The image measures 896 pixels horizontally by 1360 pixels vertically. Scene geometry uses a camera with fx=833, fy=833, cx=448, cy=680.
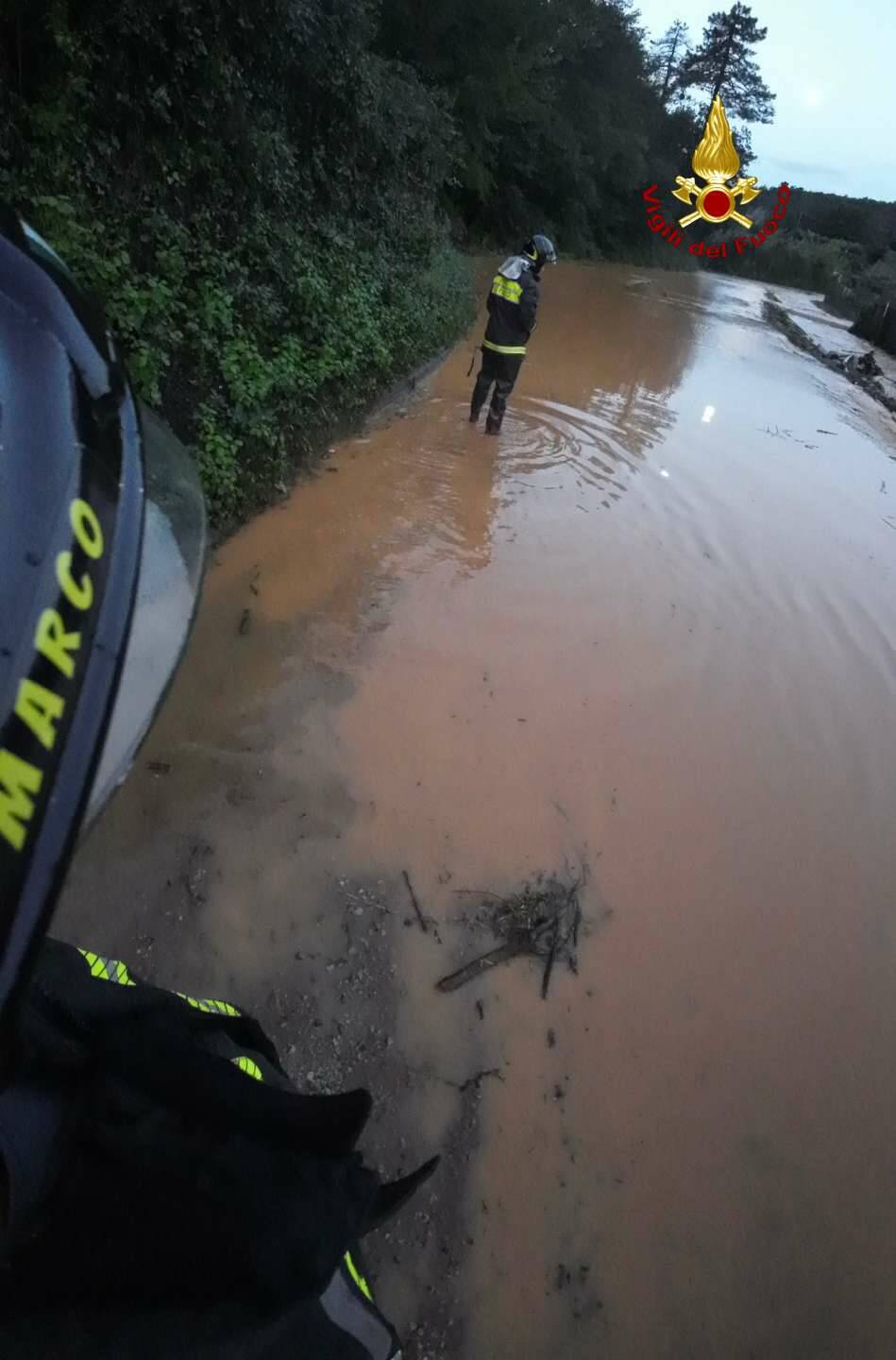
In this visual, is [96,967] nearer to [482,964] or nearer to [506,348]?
[482,964]

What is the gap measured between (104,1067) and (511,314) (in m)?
7.70

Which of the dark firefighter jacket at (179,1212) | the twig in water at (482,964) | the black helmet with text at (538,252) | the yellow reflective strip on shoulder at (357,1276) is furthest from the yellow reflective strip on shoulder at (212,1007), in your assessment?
the black helmet with text at (538,252)

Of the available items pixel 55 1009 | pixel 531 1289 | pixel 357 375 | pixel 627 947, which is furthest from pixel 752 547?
pixel 55 1009

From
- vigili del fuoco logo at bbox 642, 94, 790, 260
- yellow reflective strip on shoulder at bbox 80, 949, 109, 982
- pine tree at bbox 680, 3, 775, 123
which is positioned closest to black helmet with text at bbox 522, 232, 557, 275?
yellow reflective strip on shoulder at bbox 80, 949, 109, 982

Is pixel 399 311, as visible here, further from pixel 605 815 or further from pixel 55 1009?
pixel 55 1009

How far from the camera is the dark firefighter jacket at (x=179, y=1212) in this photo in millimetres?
835

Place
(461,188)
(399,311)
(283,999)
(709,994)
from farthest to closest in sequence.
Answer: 1. (461,188)
2. (399,311)
3. (709,994)
4. (283,999)

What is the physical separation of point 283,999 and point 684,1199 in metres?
1.37

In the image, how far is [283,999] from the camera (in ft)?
8.80

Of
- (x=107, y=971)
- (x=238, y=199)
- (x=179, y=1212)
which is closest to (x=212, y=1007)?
(x=107, y=971)

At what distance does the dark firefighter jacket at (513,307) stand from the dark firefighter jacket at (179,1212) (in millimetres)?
7590

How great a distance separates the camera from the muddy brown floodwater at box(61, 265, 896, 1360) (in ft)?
7.80

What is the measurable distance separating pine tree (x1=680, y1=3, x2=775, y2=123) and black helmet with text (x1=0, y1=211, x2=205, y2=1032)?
54.4 m

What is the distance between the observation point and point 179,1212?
870mm
